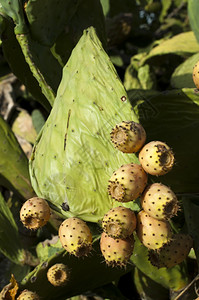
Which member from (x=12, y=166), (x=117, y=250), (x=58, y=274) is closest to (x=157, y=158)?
(x=117, y=250)

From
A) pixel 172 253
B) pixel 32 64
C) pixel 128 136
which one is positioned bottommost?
pixel 172 253

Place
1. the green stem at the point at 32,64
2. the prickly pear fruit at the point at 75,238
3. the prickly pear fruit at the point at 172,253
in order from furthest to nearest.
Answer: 1. the green stem at the point at 32,64
2. the prickly pear fruit at the point at 172,253
3. the prickly pear fruit at the point at 75,238

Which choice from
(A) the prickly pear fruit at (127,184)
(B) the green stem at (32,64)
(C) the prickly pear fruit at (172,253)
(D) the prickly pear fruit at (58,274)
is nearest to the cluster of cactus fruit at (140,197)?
(A) the prickly pear fruit at (127,184)

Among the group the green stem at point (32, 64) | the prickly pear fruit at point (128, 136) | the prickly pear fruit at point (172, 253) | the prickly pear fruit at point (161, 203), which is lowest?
the prickly pear fruit at point (172, 253)

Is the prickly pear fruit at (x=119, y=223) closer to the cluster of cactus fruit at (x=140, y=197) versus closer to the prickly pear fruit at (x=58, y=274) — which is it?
the cluster of cactus fruit at (x=140, y=197)

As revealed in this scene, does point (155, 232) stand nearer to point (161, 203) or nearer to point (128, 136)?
point (161, 203)

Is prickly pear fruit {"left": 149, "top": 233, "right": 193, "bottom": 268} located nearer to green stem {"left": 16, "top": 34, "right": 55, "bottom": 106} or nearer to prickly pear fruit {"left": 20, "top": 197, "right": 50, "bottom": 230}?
prickly pear fruit {"left": 20, "top": 197, "right": 50, "bottom": 230}

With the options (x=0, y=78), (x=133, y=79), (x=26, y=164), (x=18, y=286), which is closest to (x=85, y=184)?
(x=18, y=286)

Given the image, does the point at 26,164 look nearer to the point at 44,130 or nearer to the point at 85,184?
the point at 44,130
